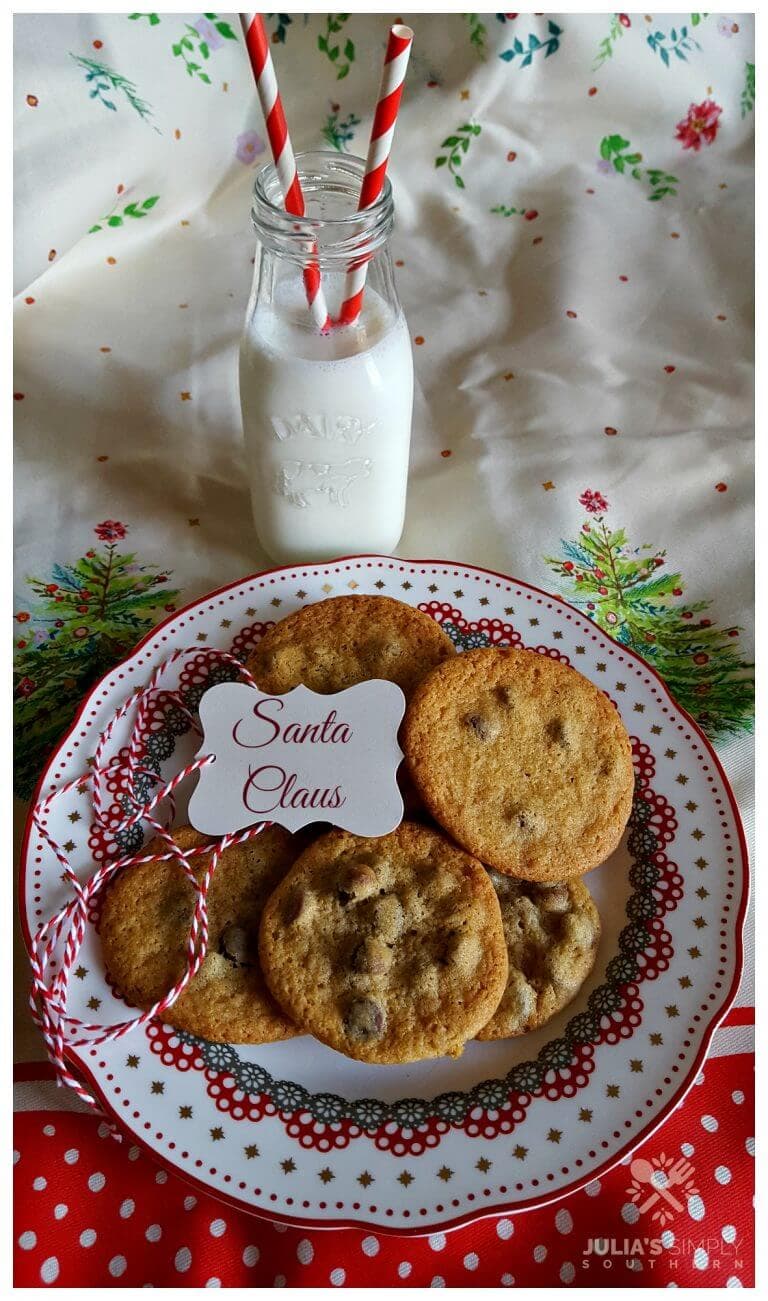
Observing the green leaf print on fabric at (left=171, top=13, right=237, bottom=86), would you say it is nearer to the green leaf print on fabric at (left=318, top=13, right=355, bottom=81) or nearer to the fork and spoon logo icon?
the green leaf print on fabric at (left=318, top=13, right=355, bottom=81)

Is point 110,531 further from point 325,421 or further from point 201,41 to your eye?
point 201,41

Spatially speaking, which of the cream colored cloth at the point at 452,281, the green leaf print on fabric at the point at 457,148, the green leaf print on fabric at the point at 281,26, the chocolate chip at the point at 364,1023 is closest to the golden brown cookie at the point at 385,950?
the chocolate chip at the point at 364,1023

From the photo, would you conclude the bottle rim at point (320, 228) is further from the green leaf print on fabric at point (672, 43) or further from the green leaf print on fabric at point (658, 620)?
the green leaf print on fabric at point (672, 43)

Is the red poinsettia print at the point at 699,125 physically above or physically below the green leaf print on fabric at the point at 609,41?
below

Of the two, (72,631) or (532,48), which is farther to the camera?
(532,48)

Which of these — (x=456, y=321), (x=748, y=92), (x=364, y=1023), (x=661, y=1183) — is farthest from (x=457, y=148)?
(x=661, y=1183)
